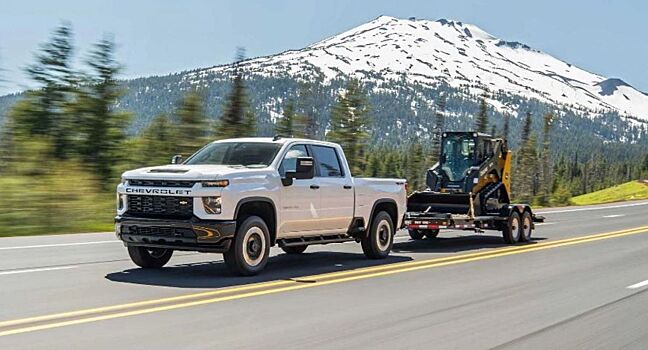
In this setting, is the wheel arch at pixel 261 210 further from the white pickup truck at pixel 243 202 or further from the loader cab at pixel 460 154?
the loader cab at pixel 460 154

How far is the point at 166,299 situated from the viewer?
30.2 feet

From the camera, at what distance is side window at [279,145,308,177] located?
480 inches

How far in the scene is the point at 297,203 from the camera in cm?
1226

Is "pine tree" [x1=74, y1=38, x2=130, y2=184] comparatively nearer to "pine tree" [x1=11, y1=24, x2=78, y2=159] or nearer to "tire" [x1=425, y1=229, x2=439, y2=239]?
"pine tree" [x1=11, y1=24, x2=78, y2=159]

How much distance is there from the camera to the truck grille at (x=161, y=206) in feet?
35.8

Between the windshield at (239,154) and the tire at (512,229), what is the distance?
369 inches

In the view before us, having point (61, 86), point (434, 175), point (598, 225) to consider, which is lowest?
point (598, 225)

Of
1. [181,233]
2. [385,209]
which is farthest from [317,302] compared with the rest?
[385,209]

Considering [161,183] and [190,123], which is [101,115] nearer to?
[190,123]

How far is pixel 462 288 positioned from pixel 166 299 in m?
4.34

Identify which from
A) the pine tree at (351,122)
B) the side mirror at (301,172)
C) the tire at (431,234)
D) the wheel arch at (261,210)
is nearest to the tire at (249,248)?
the wheel arch at (261,210)

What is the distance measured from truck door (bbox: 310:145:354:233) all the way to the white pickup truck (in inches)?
0.6

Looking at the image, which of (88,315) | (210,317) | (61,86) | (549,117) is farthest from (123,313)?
(549,117)

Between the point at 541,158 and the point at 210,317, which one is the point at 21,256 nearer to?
the point at 210,317
